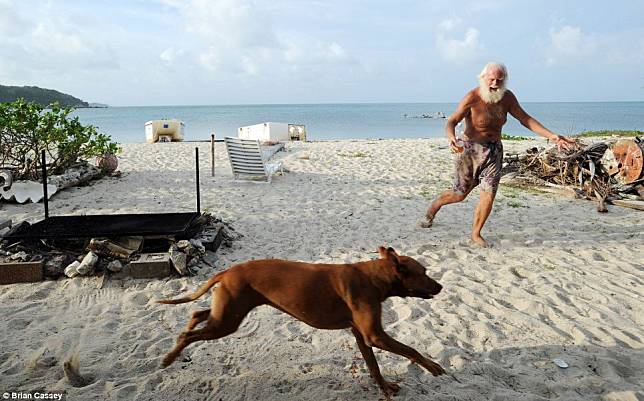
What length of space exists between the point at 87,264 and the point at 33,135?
5704 millimetres

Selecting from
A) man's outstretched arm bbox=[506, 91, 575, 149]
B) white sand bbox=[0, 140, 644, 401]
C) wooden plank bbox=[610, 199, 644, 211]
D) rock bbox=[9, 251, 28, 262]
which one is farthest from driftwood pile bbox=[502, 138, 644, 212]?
rock bbox=[9, 251, 28, 262]

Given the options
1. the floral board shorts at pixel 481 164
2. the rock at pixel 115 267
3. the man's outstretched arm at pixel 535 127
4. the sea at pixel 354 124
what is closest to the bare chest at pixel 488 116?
the man's outstretched arm at pixel 535 127

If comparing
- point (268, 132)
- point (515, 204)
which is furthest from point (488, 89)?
point (268, 132)

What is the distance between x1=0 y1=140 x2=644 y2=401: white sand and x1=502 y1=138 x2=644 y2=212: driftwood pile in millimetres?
882

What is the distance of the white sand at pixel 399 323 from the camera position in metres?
3.09

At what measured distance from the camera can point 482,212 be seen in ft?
19.6

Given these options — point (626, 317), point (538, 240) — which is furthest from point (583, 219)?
point (626, 317)

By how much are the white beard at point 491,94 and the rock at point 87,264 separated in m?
4.79

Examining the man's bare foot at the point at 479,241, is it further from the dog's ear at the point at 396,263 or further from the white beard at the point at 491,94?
the dog's ear at the point at 396,263

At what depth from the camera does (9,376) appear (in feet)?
10.2

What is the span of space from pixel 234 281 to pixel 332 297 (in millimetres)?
591

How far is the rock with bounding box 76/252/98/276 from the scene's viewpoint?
4766mm

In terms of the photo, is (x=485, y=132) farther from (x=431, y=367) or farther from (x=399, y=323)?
(x=431, y=367)

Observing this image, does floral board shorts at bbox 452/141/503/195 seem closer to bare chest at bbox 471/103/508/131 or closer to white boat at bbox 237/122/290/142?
bare chest at bbox 471/103/508/131
